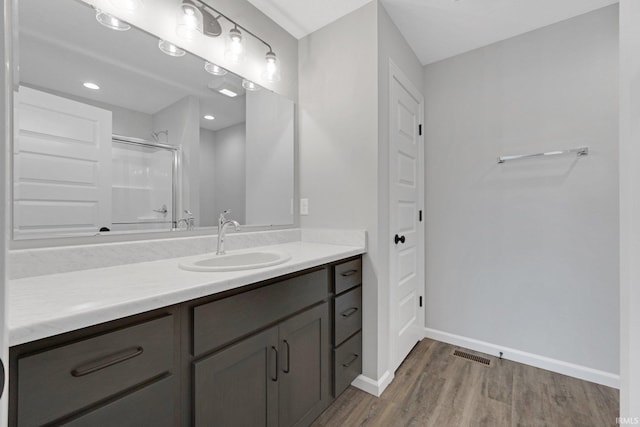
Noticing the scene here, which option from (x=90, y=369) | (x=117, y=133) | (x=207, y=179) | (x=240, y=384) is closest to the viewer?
(x=90, y=369)

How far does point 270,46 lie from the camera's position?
189cm

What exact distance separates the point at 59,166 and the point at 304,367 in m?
1.32

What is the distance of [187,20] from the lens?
1417 millimetres

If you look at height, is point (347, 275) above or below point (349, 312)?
above

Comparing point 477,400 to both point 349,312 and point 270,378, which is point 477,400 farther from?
point 270,378

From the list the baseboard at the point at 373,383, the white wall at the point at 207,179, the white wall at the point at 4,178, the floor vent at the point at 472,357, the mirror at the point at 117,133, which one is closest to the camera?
the white wall at the point at 4,178

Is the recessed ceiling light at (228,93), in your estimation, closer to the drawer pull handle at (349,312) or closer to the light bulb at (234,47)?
the light bulb at (234,47)

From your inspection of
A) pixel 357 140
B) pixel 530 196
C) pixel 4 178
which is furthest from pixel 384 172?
pixel 4 178

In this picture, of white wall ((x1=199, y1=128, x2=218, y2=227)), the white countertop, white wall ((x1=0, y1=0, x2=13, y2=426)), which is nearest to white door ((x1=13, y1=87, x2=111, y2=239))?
the white countertop

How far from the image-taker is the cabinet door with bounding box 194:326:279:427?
2.99 ft

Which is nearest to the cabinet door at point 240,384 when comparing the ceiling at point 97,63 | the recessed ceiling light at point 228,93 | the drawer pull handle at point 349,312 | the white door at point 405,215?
the drawer pull handle at point 349,312

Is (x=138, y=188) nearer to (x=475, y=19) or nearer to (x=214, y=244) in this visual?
(x=214, y=244)

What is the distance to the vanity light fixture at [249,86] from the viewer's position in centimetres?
176

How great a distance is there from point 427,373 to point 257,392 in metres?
1.37
